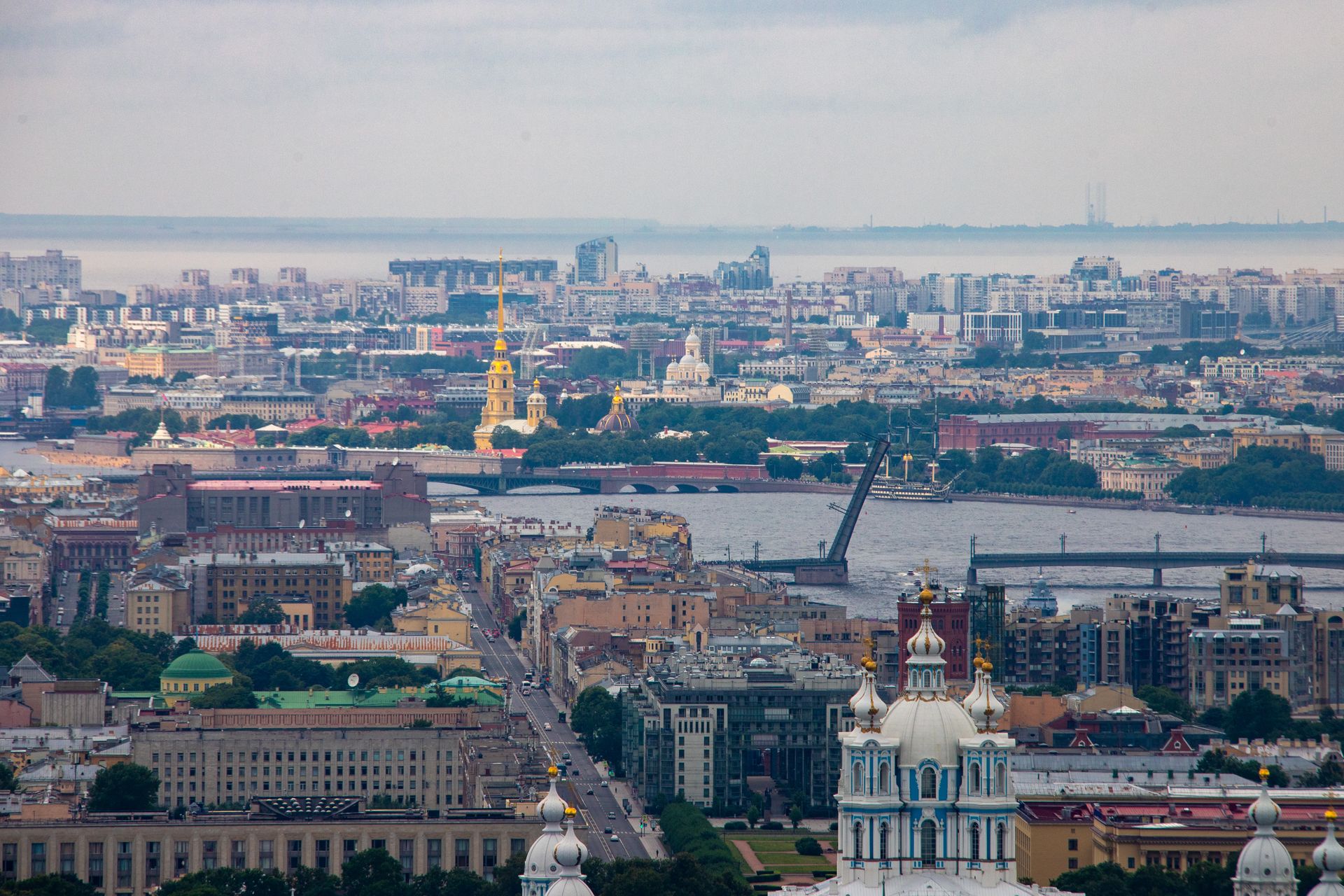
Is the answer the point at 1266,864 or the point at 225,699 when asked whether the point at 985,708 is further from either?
the point at 225,699

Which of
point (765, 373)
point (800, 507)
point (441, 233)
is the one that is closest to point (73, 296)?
point (765, 373)

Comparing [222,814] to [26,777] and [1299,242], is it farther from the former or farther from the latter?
[1299,242]

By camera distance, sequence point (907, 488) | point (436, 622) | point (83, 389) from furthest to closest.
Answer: point (83, 389)
point (907, 488)
point (436, 622)

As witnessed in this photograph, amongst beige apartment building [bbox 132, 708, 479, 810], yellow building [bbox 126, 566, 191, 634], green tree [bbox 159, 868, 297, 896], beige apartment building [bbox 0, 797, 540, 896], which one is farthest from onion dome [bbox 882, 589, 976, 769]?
yellow building [bbox 126, 566, 191, 634]

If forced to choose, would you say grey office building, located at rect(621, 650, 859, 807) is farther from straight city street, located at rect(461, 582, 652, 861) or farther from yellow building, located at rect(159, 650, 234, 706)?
yellow building, located at rect(159, 650, 234, 706)

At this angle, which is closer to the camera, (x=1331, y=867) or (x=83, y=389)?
(x=1331, y=867)

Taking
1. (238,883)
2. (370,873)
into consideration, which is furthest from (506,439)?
(238,883)
